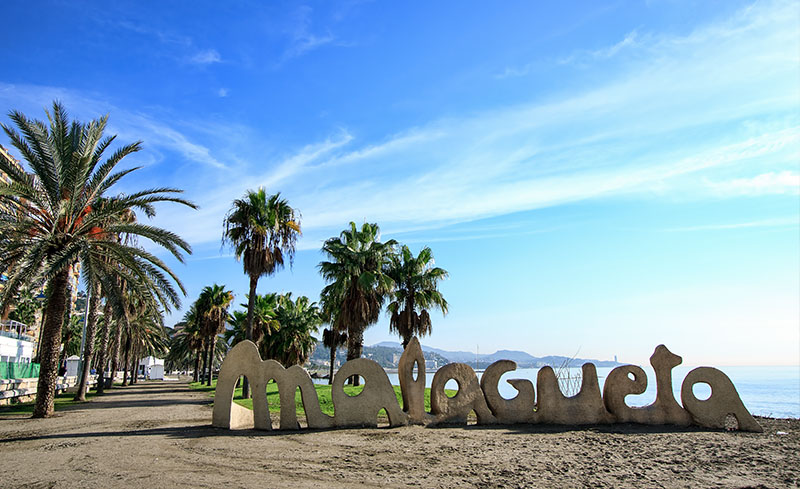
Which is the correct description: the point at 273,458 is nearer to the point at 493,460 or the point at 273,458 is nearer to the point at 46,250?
the point at 493,460

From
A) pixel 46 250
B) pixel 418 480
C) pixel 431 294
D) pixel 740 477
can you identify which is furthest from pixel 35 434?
pixel 431 294

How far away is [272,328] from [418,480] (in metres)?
34.7

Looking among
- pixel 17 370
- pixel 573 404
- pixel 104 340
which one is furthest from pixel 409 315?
pixel 17 370

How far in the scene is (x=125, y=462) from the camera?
9156 millimetres

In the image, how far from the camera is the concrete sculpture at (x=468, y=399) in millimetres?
13297

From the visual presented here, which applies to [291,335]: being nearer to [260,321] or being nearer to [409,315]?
[260,321]

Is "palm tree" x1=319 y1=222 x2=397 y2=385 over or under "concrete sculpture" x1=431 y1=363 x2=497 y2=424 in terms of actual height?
over

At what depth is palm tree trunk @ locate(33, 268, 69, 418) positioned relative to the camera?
1593 centimetres

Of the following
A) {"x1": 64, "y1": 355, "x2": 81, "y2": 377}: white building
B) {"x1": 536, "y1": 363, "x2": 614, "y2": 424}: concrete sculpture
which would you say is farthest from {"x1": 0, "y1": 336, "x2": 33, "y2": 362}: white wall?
{"x1": 536, "y1": 363, "x2": 614, "y2": 424}: concrete sculpture

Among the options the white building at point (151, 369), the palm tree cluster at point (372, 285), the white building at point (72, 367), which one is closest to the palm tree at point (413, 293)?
the palm tree cluster at point (372, 285)

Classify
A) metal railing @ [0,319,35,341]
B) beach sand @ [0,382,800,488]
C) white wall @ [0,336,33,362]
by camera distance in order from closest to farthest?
1. beach sand @ [0,382,800,488]
2. white wall @ [0,336,33,362]
3. metal railing @ [0,319,35,341]

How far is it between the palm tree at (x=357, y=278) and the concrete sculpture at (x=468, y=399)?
12166 mm

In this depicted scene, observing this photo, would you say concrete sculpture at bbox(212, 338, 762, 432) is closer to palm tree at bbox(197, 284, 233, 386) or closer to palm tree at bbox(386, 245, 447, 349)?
palm tree at bbox(386, 245, 447, 349)

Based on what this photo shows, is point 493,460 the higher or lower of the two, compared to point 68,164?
lower
